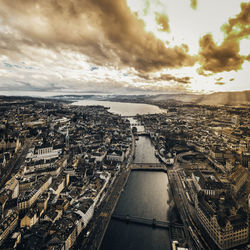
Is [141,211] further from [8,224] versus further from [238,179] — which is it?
[238,179]

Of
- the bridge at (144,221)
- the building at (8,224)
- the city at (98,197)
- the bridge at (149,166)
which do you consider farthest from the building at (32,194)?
the bridge at (149,166)

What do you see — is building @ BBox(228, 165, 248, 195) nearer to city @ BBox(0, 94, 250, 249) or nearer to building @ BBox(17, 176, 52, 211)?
city @ BBox(0, 94, 250, 249)

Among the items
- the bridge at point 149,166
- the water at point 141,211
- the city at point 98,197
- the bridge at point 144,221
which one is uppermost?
the city at point 98,197

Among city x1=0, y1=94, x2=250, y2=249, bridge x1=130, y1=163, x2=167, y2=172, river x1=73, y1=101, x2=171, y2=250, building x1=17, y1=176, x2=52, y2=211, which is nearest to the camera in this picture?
city x1=0, y1=94, x2=250, y2=249

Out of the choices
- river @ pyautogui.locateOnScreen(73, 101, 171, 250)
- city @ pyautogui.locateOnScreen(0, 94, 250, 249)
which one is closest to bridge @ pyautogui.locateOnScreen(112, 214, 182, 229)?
city @ pyautogui.locateOnScreen(0, 94, 250, 249)

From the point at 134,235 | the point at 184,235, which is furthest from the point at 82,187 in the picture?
the point at 184,235

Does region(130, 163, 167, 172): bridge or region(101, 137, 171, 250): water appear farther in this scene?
region(130, 163, 167, 172): bridge

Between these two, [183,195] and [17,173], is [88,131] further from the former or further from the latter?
[183,195]

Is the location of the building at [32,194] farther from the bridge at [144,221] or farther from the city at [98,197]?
the bridge at [144,221]

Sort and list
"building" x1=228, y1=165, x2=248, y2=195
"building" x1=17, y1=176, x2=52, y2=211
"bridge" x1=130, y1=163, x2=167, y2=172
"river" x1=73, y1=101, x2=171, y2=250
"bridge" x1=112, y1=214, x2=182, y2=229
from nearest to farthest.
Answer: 1. "river" x1=73, y1=101, x2=171, y2=250
2. "bridge" x1=112, y1=214, x2=182, y2=229
3. "building" x1=17, y1=176, x2=52, y2=211
4. "building" x1=228, y1=165, x2=248, y2=195
5. "bridge" x1=130, y1=163, x2=167, y2=172

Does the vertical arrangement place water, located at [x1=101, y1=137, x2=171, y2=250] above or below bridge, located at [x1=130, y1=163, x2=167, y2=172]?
below
